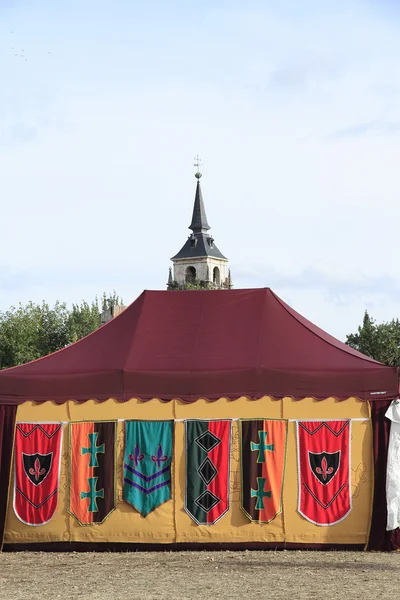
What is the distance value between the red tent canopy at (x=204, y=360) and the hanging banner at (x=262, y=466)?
43cm

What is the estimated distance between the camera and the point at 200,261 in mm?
138875

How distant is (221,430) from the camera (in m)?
13.3

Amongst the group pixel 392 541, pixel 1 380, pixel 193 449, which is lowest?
pixel 392 541

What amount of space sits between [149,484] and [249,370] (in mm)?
1923

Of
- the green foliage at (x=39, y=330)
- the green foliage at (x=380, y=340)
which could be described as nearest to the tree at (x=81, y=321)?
the green foliage at (x=39, y=330)

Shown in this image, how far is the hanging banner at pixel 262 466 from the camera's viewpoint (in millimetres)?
13125

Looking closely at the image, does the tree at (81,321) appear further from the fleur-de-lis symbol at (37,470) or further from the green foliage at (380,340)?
the fleur-de-lis symbol at (37,470)

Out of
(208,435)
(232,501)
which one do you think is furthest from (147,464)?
(232,501)

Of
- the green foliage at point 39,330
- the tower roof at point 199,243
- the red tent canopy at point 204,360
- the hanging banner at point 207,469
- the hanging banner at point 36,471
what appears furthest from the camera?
the tower roof at point 199,243

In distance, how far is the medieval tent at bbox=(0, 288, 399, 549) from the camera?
1313cm

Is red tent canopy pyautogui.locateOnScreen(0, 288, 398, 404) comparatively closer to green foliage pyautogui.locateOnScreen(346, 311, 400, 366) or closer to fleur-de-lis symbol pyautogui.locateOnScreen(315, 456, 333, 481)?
fleur-de-lis symbol pyautogui.locateOnScreen(315, 456, 333, 481)

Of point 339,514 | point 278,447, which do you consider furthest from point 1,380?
point 339,514

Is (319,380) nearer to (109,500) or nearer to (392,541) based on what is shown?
(392,541)

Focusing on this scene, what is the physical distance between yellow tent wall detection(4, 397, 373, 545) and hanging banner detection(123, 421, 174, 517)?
84 mm
